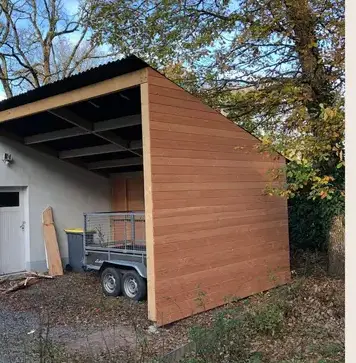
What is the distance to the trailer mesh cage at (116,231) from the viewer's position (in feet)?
28.0

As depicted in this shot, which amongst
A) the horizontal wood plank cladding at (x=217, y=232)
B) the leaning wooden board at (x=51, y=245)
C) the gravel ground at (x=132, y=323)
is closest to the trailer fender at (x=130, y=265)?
the gravel ground at (x=132, y=323)

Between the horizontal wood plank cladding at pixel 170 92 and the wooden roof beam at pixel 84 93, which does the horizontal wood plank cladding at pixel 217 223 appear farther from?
the wooden roof beam at pixel 84 93

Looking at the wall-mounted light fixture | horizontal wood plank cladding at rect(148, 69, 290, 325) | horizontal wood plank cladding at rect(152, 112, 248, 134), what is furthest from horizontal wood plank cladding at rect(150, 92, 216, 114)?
the wall-mounted light fixture

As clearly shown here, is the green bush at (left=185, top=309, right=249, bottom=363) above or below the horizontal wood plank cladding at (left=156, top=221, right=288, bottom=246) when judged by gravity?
below

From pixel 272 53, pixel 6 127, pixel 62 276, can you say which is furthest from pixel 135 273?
pixel 272 53

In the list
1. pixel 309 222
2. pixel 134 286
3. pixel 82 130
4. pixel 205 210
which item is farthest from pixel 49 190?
pixel 309 222

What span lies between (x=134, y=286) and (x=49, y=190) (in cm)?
428

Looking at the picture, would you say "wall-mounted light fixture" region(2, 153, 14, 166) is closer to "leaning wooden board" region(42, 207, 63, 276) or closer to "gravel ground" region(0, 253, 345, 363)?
"leaning wooden board" region(42, 207, 63, 276)

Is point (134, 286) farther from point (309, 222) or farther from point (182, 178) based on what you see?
point (309, 222)

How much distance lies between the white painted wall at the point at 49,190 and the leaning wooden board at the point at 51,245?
0.14m

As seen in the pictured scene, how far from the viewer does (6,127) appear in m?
9.88

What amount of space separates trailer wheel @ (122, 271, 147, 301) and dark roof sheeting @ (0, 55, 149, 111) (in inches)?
136

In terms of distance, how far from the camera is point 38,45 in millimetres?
21203

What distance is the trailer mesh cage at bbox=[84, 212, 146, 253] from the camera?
8.54 meters
